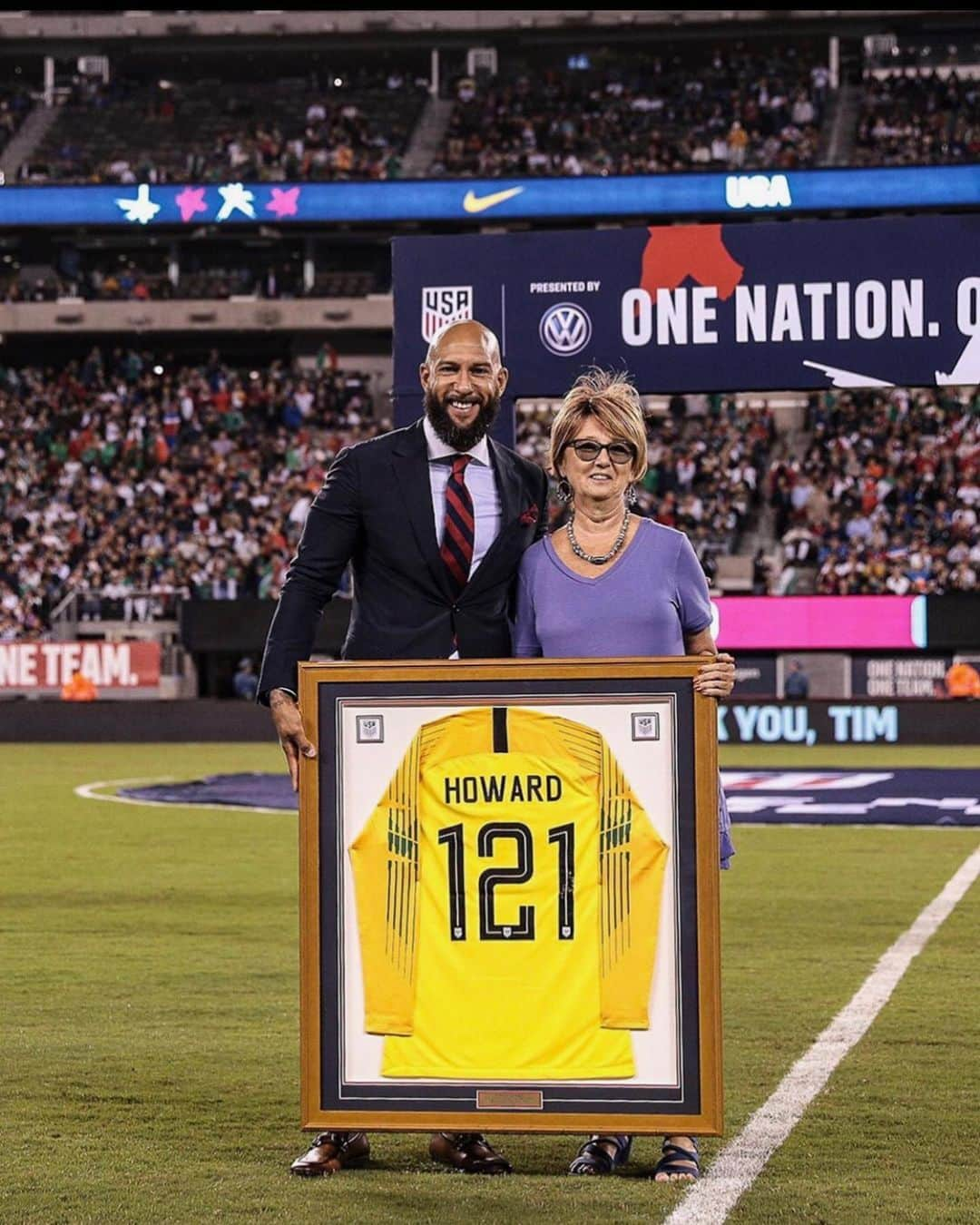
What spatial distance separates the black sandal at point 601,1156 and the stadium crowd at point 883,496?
1018 inches

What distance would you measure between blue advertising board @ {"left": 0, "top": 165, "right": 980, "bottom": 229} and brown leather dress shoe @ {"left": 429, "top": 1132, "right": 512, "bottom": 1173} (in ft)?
116

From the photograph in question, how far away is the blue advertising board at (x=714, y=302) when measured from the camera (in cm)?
1370

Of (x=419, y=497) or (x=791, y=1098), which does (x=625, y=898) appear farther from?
(x=791, y=1098)

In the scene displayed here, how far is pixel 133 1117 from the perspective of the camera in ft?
17.8

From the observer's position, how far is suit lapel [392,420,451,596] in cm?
507

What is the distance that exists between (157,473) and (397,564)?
35.1m

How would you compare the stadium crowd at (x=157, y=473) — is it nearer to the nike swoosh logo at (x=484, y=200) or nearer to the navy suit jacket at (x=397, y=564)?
the nike swoosh logo at (x=484, y=200)

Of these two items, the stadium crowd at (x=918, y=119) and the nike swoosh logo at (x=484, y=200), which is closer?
the nike swoosh logo at (x=484, y=200)

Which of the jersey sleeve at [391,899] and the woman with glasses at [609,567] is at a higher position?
the woman with glasses at [609,567]

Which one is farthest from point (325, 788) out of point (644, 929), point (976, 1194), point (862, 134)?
point (862, 134)

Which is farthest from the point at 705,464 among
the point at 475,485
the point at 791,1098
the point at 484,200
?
the point at 475,485

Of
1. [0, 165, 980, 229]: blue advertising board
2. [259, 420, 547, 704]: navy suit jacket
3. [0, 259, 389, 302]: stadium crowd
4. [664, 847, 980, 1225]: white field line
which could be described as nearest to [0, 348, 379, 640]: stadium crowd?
[0, 259, 389, 302]: stadium crowd

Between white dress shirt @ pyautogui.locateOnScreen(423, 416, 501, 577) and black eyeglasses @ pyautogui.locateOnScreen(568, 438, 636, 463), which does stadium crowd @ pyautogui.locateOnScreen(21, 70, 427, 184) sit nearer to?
white dress shirt @ pyautogui.locateOnScreen(423, 416, 501, 577)

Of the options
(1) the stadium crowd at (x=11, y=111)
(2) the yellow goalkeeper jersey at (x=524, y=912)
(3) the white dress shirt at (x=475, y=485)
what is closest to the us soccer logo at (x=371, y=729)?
(2) the yellow goalkeeper jersey at (x=524, y=912)
